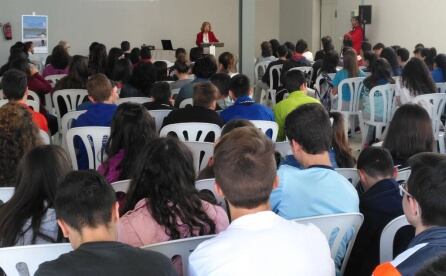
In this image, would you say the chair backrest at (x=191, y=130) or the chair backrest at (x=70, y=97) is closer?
the chair backrest at (x=191, y=130)

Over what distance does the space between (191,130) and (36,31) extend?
892 cm

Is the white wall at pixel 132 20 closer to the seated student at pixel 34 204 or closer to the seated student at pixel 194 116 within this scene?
the seated student at pixel 194 116

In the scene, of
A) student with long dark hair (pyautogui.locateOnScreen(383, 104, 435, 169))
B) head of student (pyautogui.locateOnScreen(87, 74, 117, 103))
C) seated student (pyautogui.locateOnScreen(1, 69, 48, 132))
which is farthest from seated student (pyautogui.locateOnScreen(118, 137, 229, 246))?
head of student (pyautogui.locateOnScreen(87, 74, 117, 103))

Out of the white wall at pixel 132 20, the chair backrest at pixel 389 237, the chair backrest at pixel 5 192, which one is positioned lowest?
the chair backrest at pixel 389 237

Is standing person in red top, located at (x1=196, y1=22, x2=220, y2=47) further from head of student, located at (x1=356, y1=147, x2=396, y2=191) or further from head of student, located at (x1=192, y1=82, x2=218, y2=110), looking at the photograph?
head of student, located at (x1=356, y1=147, x2=396, y2=191)

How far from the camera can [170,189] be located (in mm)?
2279

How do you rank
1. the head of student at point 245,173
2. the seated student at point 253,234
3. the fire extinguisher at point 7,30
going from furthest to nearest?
the fire extinguisher at point 7,30 < the head of student at point 245,173 < the seated student at point 253,234

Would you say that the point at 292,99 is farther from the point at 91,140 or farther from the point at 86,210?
the point at 86,210

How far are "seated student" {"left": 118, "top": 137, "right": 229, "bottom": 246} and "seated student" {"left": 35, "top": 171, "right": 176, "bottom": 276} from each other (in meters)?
0.37

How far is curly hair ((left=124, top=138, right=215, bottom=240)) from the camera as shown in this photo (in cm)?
221

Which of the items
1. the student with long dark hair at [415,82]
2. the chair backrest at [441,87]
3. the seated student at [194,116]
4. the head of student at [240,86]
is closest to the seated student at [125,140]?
the seated student at [194,116]

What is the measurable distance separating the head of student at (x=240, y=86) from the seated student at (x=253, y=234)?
10.2 feet

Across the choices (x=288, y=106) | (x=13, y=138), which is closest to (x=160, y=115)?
(x=288, y=106)

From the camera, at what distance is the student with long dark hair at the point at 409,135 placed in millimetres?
3459
